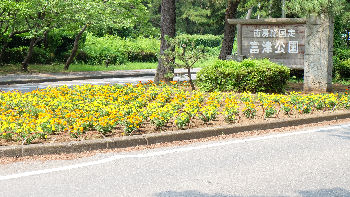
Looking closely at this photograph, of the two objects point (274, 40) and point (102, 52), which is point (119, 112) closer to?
point (274, 40)

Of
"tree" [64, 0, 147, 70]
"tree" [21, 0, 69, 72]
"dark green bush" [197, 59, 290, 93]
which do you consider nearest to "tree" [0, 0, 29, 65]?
"tree" [21, 0, 69, 72]

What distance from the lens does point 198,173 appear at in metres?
5.97

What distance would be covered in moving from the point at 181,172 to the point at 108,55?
76.7 ft

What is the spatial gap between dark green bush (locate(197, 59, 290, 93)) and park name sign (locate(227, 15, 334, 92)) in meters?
0.94

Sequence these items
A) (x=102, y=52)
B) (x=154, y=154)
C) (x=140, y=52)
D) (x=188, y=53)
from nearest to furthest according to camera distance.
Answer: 1. (x=154, y=154)
2. (x=188, y=53)
3. (x=102, y=52)
4. (x=140, y=52)

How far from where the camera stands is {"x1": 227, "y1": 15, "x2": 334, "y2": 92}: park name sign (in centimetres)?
1332

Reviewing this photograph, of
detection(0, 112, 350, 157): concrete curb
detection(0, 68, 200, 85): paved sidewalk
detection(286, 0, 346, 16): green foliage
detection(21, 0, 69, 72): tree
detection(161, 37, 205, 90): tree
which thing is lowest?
detection(0, 112, 350, 157): concrete curb

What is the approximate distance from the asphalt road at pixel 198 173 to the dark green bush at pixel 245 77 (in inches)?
205

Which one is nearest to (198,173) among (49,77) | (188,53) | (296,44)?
(188,53)

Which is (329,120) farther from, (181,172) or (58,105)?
(58,105)

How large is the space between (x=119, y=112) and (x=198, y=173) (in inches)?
98.2

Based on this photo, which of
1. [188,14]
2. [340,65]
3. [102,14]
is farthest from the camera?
[188,14]

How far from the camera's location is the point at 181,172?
237 inches

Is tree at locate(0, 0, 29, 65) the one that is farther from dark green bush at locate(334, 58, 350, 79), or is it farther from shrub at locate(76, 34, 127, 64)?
dark green bush at locate(334, 58, 350, 79)
